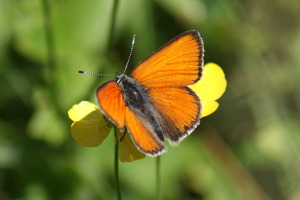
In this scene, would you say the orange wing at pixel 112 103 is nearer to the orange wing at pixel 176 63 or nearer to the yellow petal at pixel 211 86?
the orange wing at pixel 176 63

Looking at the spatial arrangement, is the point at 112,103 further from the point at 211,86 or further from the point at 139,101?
the point at 211,86

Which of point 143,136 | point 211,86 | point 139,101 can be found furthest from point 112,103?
point 211,86

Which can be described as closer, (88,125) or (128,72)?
(88,125)

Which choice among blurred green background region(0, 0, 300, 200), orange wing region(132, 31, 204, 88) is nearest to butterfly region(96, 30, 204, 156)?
orange wing region(132, 31, 204, 88)

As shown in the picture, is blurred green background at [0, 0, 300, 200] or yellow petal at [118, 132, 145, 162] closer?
yellow petal at [118, 132, 145, 162]

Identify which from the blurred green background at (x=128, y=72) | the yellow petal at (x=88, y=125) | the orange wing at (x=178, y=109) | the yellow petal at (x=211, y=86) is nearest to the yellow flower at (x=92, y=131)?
the yellow petal at (x=88, y=125)

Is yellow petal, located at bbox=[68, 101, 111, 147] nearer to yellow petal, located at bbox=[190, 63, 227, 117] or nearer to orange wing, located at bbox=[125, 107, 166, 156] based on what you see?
orange wing, located at bbox=[125, 107, 166, 156]
